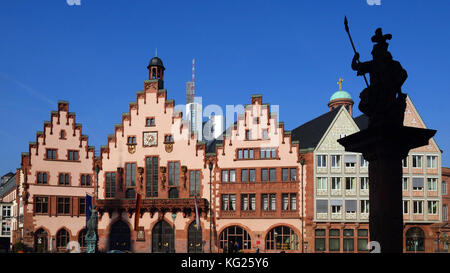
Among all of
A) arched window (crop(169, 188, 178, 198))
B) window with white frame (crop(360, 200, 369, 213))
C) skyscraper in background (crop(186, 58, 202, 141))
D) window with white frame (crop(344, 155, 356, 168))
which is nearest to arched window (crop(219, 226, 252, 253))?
arched window (crop(169, 188, 178, 198))

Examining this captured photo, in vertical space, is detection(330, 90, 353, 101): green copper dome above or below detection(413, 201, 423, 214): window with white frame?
above

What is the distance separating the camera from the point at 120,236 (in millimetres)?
61625

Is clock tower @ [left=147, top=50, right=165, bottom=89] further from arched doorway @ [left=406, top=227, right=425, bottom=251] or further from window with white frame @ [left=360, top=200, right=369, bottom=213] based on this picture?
arched doorway @ [left=406, top=227, right=425, bottom=251]

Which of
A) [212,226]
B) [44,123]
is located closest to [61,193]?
[44,123]

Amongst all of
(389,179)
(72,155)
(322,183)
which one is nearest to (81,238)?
(72,155)

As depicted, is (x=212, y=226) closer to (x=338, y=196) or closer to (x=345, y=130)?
(x=338, y=196)

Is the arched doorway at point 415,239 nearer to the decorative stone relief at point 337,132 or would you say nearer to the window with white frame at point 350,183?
the window with white frame at point 350,183

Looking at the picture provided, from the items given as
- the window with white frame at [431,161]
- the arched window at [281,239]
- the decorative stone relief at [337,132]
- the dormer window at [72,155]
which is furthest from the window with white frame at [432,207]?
the dormer window at [72,155]

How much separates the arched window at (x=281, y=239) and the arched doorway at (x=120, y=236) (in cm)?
1667

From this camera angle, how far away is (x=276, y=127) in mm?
57844

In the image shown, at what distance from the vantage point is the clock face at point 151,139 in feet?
203

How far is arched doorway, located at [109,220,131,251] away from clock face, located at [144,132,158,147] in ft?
32.1

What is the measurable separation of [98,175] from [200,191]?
Result: 12907mm

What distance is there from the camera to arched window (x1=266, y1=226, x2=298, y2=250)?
5675cm
